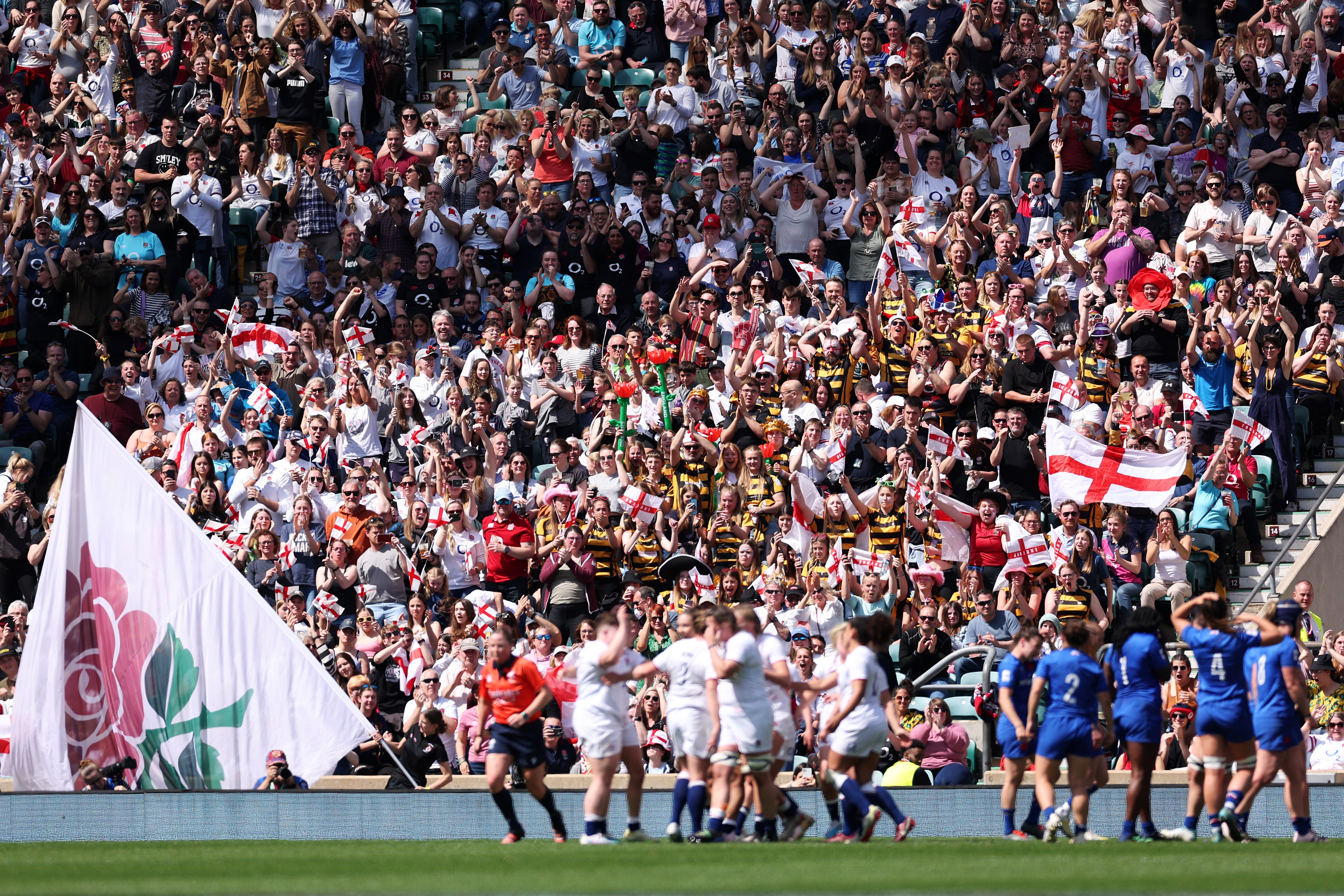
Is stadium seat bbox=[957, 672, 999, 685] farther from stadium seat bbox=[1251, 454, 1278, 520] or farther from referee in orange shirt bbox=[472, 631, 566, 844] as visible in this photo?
referee in orange shirt bbox=[472, 631, 566, 844]

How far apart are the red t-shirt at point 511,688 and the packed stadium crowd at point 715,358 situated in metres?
0.05

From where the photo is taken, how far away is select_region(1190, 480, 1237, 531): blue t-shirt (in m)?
19.2

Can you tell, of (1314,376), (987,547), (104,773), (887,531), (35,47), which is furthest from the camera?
(35,47)

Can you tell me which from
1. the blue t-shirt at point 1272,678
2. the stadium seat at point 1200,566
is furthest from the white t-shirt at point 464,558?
the blue t-shirt at point 1272,678

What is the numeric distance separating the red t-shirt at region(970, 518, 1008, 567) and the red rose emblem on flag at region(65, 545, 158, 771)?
716cm

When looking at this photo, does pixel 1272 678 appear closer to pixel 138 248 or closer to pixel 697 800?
pixel 697 800

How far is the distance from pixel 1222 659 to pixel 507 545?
337 inches

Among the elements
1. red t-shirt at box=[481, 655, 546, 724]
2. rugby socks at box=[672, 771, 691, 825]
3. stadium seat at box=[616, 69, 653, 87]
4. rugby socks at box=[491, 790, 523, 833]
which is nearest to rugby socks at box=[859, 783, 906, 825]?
rugby socks at box=[672, 771, 691, 825]

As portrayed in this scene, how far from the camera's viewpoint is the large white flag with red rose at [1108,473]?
19.2 m

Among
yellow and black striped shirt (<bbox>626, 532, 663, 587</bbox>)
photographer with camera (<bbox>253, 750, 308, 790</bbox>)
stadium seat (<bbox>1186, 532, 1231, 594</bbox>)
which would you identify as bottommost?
photographer with camera (<bbox>253, 750, 308, 790</bbox>)

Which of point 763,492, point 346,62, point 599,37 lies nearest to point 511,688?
point 763,492

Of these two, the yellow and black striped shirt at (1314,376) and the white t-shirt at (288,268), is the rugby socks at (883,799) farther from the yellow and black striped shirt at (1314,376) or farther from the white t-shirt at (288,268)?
the white t-shirt at (288,268)

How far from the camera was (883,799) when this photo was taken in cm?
1363

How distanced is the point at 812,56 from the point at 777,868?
48.0 feet
